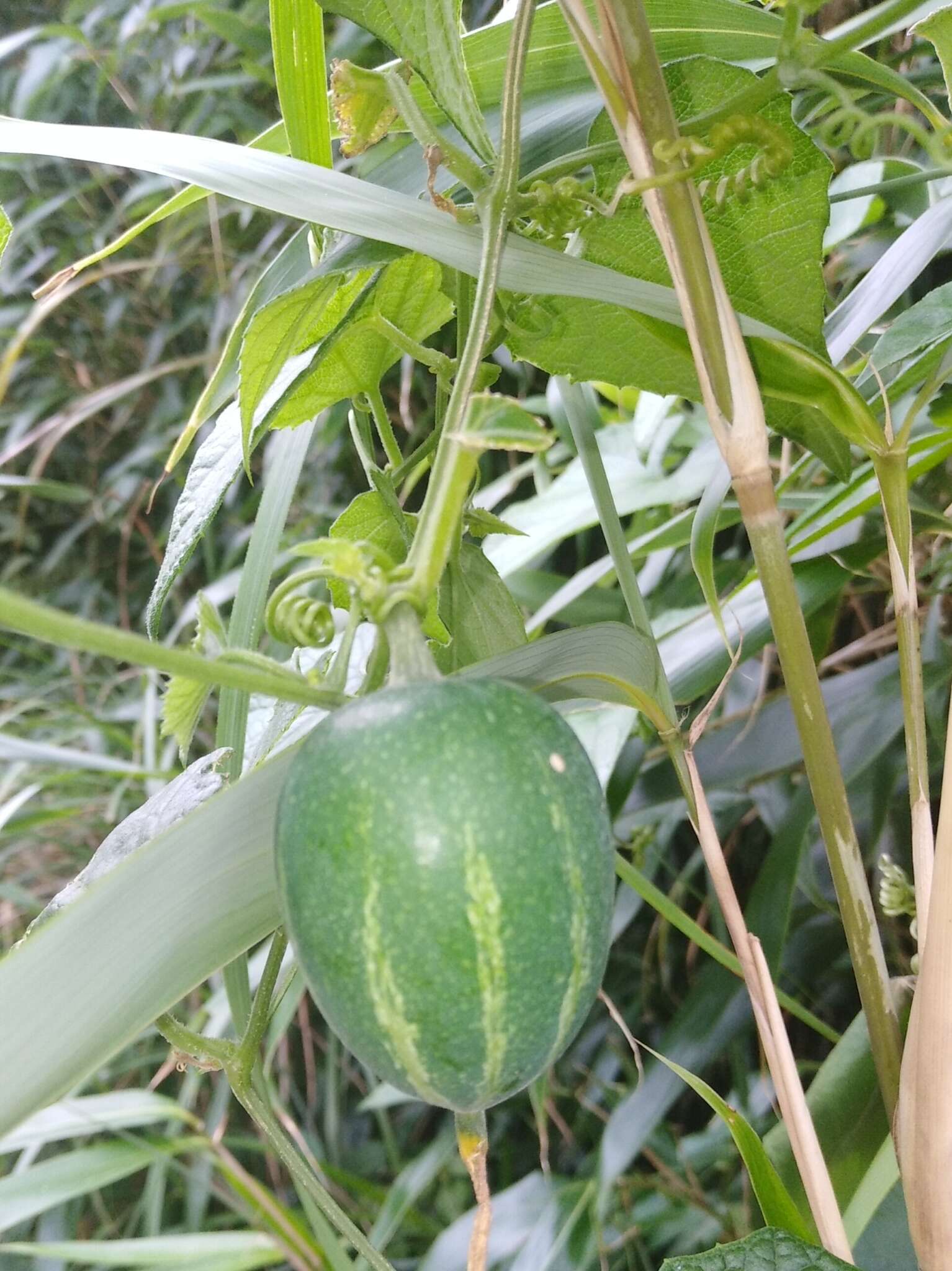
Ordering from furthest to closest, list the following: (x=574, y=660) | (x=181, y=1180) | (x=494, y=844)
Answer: (x=181, y=1180)
(x=574, y=660)
(x=494, y=844)

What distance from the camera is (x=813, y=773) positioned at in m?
0.34

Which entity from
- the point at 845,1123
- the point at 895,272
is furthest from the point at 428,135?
the point at 845,1123

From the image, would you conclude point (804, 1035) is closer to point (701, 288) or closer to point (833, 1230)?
point (833, 1230)

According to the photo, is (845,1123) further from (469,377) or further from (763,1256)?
(469,377)

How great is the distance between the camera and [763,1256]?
340 millimetres

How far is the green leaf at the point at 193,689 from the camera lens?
0.32 m

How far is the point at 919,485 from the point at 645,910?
0.54 m

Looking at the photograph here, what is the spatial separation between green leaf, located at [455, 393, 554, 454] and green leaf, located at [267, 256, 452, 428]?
20 centimetres

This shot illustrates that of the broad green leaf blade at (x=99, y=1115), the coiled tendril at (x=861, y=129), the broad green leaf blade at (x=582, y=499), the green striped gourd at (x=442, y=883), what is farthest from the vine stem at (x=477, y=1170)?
the broad green leaf blade at (x=99, y=1115)

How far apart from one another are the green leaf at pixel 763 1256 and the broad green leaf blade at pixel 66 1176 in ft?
2.37

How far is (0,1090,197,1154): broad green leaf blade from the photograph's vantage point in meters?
0.91

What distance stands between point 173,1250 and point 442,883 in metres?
0.86

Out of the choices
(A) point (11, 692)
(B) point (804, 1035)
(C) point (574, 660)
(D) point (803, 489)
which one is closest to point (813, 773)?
(C) point (574, 660)

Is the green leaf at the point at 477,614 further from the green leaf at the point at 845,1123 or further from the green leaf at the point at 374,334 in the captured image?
the green leaf at the point at 845,1123
